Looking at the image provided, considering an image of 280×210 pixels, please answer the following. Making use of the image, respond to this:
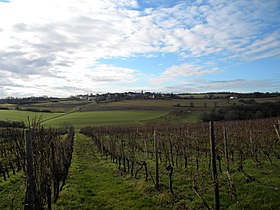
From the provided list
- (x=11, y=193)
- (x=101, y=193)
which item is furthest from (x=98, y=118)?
(x=101, y=193)

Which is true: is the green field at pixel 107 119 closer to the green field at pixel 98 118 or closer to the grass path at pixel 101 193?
the green field at pixel 98 118

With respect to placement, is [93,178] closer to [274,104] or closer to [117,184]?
[117,184]

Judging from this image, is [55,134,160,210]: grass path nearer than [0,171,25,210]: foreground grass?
Yes

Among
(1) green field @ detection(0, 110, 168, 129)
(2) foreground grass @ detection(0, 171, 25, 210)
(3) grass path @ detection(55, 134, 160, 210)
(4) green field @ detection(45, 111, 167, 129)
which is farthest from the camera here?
(4) green field @ detection(45, 111, 167, 129)

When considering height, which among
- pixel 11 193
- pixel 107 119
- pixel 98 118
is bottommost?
pixel 107 119

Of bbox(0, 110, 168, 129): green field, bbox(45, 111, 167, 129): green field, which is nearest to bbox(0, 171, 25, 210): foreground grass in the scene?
bbox(0, 110, 168, 129): green field

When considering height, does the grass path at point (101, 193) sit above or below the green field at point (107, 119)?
above

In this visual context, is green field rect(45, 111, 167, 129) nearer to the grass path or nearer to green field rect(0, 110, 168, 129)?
green field rect(0, 110, 168, 129)

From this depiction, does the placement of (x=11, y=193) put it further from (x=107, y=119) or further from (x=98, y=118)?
(x=98, y=118)

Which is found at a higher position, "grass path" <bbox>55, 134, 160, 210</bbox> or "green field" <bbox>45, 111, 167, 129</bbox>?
"grass path" <bbox>55, 134, 160, 210</bbox>

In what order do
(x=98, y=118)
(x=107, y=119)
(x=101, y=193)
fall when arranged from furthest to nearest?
(x=98, y=118)
(x=107, y=119)
(x=101, y=193)

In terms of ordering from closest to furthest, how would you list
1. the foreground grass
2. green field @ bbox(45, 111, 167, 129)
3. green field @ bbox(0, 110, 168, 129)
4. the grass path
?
the grass path < the foreground grass < green field @ bbox(0, 110, 168, 129) < green field @ bbox(45, 111, 167, 129)

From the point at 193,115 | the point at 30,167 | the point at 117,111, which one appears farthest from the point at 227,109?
the point at 30,167

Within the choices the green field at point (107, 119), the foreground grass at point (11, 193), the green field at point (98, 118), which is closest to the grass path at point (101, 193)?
the foreground grass at point (11, 193)
